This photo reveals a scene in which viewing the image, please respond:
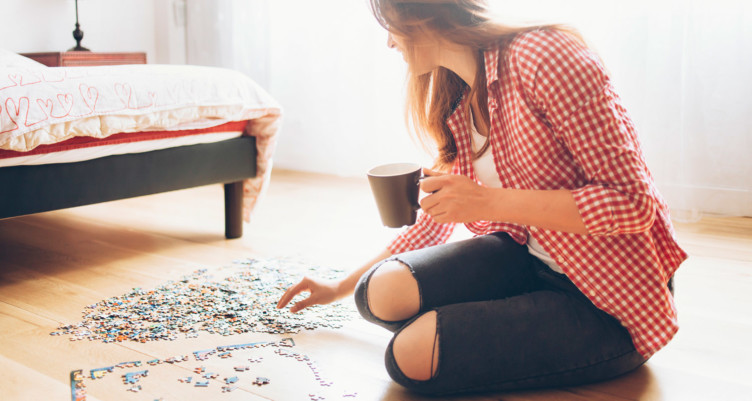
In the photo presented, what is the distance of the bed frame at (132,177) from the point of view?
5.99ft

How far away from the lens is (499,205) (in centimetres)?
119

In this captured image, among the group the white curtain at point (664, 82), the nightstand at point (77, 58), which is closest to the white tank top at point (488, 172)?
the white curtain at point (664, 82)

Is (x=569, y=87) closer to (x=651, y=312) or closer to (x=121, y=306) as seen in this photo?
(x=651, y=312)

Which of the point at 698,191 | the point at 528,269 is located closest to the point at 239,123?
the point at 528,269

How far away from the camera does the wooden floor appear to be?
52.7 inches

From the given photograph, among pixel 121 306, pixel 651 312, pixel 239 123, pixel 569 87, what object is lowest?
pixel 121 306

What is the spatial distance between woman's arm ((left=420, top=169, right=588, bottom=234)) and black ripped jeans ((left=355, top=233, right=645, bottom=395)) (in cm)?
18

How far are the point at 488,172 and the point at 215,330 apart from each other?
0.74 meters

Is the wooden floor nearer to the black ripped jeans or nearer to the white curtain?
the black ripped jeans

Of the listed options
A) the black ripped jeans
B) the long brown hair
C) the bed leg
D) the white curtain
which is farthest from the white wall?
the black ripped jeans

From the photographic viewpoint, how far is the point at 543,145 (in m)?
1.22

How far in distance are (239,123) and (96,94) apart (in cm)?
56

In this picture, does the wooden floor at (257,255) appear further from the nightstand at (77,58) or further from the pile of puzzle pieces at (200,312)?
the nightstand at (77,58)

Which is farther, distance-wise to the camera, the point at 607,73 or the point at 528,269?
the point at 528,269
